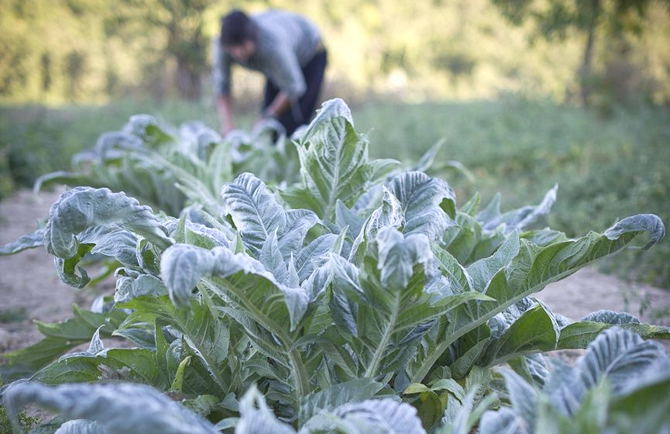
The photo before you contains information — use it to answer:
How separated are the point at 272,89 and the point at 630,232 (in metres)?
4.65

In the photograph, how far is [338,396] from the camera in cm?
131

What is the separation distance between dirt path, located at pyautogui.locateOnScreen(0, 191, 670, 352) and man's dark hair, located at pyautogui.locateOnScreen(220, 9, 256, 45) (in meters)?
1.84

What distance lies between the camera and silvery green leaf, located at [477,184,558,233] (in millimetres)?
2115

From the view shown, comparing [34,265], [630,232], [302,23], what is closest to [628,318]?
[630,232]

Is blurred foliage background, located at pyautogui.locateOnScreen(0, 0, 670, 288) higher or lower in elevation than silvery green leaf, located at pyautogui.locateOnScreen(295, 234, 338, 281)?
lower

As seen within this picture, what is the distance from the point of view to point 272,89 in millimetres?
5672

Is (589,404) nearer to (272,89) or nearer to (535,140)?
(272,89)

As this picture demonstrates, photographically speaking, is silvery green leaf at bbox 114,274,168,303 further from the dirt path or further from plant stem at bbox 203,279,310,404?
the dirt path

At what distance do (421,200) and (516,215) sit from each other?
75 cm

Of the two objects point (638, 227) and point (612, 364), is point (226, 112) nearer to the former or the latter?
point (638, 227)

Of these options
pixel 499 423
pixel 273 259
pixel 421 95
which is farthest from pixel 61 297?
pixel 421 95

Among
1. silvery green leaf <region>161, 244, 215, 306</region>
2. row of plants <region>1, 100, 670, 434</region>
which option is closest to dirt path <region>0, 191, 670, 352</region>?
row of plants <region>1, 100, 670, 434</region>

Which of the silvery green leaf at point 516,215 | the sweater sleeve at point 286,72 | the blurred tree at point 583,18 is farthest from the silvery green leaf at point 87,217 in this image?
the blurred tree at point 583,18

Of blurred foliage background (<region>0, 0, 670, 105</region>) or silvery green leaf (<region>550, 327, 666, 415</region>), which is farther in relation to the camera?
blurred foliage background (<region>0, 0, 670, 105</region>)
